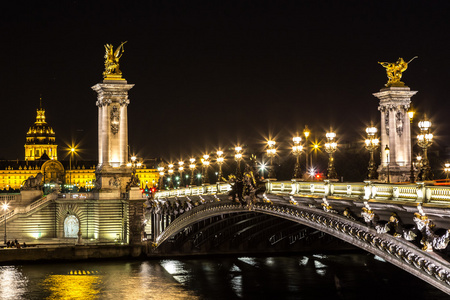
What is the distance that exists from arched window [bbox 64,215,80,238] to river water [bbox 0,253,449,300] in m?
12.7

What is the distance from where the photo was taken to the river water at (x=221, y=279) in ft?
147

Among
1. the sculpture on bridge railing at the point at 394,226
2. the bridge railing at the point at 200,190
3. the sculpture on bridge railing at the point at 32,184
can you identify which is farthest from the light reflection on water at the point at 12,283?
the sculpture on bridge railing at the point at 394,226

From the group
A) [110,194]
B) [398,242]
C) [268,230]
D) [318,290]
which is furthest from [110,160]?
[398,242]

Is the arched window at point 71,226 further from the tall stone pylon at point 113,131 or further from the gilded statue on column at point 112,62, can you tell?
Result: the gilded statue on column at point 112,62

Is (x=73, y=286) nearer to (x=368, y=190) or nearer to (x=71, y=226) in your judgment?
(x=71, y=226)

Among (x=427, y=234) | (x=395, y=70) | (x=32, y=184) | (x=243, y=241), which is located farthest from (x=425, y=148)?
(x=32, y=184)

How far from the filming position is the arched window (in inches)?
2808

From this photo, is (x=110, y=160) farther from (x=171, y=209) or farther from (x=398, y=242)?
(x=398, y=242)

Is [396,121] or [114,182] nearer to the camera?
[396,121]

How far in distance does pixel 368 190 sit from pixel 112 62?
160 feet

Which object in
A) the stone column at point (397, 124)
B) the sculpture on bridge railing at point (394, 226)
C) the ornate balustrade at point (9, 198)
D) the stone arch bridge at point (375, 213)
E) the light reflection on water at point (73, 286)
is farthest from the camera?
the ornate balustrade at point (9, 198)

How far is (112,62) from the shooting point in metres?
72.7

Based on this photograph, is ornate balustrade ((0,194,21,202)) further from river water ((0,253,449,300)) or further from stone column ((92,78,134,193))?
river water ((0,253,449,300))

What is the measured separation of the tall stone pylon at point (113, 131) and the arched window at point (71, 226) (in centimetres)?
370
